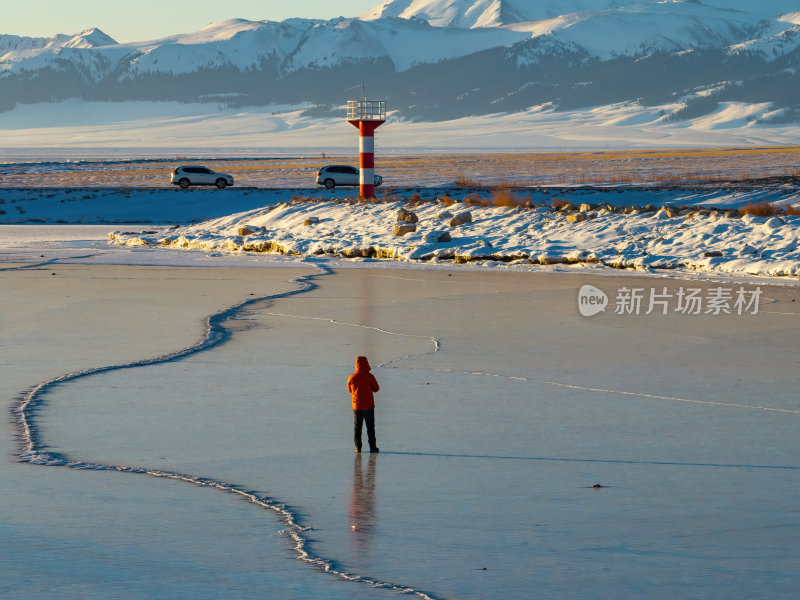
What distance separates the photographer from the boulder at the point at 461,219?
31.5 meters

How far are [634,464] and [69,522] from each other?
3884mm

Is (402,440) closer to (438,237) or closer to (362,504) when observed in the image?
(362,504)

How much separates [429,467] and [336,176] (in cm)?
4880

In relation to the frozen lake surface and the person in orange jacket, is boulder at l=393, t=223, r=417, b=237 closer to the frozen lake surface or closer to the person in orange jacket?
the frozen lake surface

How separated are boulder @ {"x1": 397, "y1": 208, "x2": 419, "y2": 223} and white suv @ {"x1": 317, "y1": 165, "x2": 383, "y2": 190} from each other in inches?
902

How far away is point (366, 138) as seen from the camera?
4212cm

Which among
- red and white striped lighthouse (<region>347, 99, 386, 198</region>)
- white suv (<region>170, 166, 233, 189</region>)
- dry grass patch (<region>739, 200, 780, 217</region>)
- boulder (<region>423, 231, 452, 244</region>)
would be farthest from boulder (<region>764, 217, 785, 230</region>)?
white suv (<region>170, 166, 233, 189</region>)

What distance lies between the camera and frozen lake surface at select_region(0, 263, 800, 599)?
6500 mm

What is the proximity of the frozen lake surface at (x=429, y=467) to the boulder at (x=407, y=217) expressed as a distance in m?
16.7

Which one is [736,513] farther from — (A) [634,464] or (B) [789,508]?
(A) [634,464]

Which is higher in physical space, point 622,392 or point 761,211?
point 761,211

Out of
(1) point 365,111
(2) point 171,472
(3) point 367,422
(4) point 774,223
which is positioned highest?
(1) point 365,111

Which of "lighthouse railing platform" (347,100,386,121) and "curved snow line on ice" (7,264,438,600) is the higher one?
"lighthouse railing platform" (347,100,386,121)

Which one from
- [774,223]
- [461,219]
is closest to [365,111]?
[461,219]
